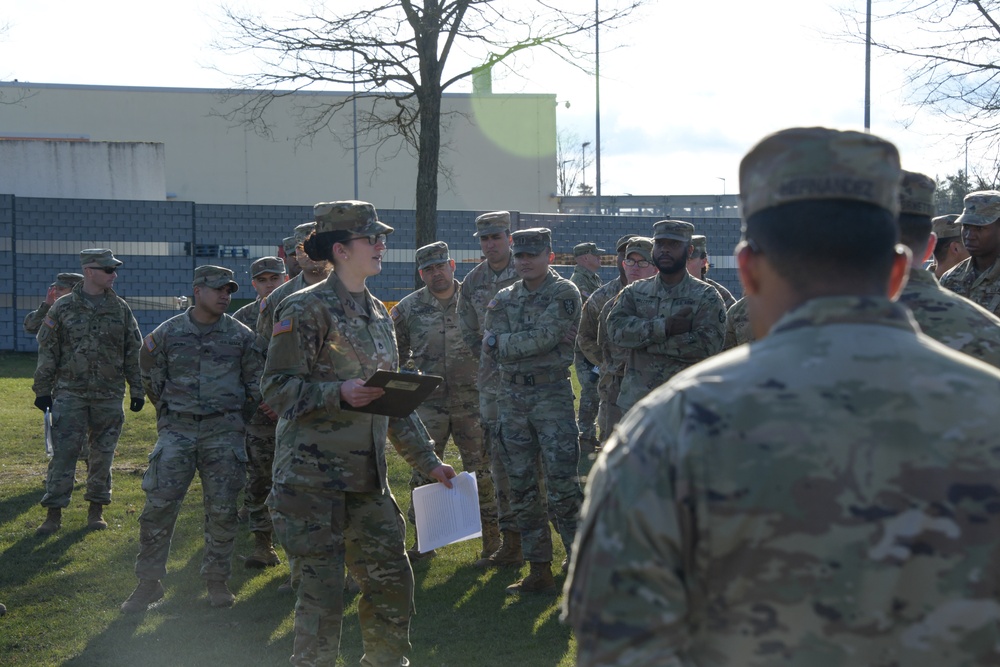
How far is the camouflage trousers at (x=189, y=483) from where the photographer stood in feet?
24.0

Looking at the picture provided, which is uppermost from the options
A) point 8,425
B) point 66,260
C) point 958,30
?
point 958,30

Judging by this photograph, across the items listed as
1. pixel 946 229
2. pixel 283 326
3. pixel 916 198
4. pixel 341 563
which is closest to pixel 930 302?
pixel 916 198

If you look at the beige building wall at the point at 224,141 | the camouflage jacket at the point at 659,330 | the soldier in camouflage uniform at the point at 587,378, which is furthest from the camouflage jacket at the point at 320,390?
the beige building wall at the point at 224,141

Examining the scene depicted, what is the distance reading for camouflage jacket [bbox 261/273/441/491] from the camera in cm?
489

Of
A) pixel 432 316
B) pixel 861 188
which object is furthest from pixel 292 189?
pixel 861 188

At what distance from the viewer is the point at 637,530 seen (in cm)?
167

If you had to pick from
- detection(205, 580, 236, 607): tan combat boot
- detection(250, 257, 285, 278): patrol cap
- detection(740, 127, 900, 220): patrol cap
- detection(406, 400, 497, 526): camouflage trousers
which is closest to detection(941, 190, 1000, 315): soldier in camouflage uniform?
detection(406, 400, 497, 526): camouflage trousers

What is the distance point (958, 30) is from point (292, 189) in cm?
3530

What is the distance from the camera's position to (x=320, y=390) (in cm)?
478

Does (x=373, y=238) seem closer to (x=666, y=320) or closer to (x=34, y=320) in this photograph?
(x=666, y=320)

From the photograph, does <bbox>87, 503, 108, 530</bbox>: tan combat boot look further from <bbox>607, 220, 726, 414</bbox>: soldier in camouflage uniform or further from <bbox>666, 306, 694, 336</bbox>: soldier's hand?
<bbox>666, 306, 694, 336</bbox>: soldier's hand

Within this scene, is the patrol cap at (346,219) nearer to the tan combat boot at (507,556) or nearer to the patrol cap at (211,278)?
the patrol cap at (211,278)

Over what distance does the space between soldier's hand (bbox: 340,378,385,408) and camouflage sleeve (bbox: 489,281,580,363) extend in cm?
264

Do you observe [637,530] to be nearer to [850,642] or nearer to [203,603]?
[850,642]
